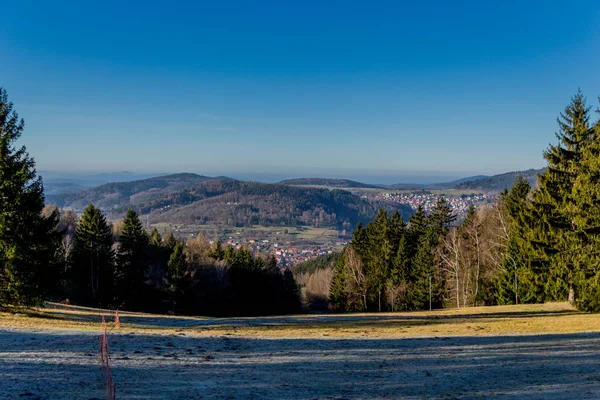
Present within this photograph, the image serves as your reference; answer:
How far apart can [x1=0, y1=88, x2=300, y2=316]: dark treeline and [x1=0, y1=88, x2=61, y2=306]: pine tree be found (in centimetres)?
4

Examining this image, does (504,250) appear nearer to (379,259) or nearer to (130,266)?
(379,259)

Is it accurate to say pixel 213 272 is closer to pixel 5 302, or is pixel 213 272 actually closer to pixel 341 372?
pixel 5 302

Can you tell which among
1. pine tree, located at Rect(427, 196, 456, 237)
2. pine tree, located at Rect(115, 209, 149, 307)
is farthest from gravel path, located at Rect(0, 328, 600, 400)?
pine tree, located at Rect(427, 196, 456, 237)

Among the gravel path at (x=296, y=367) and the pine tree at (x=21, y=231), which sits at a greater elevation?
the pine tree at (x=21, y=231)

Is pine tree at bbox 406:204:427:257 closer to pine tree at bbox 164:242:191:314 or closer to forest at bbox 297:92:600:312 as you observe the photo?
forest at bbox 297:92:600:312

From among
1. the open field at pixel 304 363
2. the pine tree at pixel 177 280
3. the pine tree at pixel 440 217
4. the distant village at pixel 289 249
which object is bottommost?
the distant village at pixel 289 249

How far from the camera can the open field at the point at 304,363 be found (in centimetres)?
→ 947

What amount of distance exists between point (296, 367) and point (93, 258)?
35611 mm

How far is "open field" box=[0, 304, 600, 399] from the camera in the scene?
9.47 metres

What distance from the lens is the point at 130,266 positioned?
4381 centimetres

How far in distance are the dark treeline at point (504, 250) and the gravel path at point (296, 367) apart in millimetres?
9716

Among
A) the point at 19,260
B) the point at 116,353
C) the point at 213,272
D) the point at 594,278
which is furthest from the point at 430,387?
the point at 213,272

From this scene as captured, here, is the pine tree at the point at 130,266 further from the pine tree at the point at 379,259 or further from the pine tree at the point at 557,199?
the pine tree at the point at 557,199

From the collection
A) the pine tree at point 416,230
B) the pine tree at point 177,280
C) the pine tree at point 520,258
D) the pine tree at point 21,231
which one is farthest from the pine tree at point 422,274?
the pine tree at point 21,231
